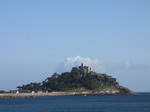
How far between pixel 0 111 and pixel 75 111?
18153mm

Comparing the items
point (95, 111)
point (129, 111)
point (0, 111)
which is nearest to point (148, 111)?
point (129, 111)

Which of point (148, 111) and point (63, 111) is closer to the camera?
point (148, 111)

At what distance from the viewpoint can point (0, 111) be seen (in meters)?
96.2

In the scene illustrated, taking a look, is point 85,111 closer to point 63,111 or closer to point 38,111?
point 63,111

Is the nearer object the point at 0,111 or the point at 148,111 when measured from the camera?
the point at 148,111

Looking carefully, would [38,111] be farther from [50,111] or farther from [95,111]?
[95,111]

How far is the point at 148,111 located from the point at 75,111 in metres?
16.2

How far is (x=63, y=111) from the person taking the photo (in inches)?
3659

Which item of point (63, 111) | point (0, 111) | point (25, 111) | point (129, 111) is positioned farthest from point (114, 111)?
point (0, 111)

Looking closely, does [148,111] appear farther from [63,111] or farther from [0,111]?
[0,111]

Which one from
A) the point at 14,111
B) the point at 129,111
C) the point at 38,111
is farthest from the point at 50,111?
the point at 129,111

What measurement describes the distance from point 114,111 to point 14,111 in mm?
23188

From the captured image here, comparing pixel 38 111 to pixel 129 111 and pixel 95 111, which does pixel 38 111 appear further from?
pixel 129 111

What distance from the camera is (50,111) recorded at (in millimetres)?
92562
